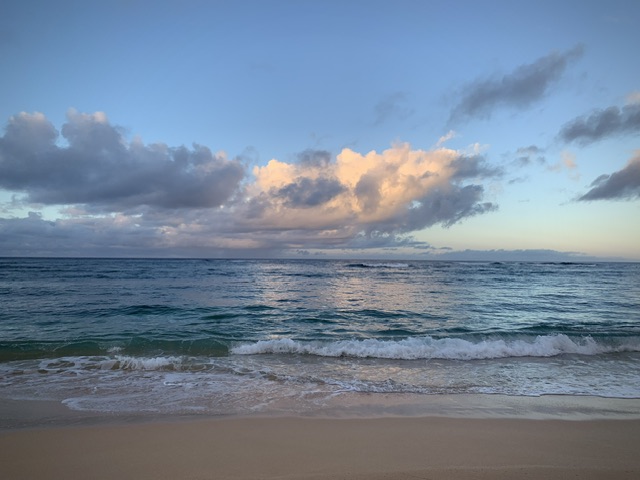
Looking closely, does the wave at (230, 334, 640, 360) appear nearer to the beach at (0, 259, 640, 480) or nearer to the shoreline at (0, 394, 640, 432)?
the beach at (0, 259, 640, 480)

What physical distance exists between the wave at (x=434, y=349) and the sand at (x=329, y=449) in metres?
5.17

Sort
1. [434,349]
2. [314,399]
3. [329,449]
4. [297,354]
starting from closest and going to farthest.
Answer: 1. [329,449]
2. [314,399]
3. [297,354]
4. [434,349]

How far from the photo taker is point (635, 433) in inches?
229

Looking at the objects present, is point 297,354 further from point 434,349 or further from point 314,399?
point 434,349

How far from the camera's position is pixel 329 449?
202 inches

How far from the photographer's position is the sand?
451cm

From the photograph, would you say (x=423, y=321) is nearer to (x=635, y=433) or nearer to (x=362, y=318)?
(x=362, y=318)

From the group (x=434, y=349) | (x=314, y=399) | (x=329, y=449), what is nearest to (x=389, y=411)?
(x=314, y=399)

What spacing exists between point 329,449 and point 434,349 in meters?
7.61

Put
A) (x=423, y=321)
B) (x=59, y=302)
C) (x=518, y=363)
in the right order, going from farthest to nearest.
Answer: (x=59, y=302), (x=423, y=321), (x=518, y=363)

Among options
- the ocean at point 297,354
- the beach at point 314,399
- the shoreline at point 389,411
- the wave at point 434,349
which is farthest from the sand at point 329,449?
the wave at point 434,349

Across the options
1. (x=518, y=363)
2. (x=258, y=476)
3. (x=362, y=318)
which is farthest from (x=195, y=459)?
(x=362, y=318)

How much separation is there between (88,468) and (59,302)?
862 inches

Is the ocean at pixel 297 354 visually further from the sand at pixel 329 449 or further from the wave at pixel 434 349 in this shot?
the sand at pixel 329 449
